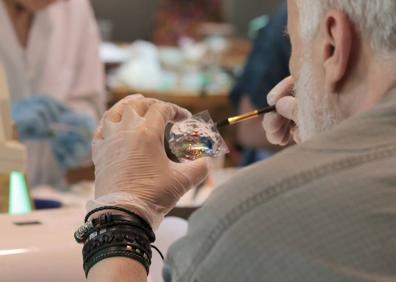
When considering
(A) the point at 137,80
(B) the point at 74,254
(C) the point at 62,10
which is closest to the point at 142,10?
(A) the point at 137,80

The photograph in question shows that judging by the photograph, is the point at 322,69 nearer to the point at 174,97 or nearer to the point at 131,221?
the point at 131,221

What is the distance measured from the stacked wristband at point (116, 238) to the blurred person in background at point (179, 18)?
4.58 meters

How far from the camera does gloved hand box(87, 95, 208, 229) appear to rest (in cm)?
85

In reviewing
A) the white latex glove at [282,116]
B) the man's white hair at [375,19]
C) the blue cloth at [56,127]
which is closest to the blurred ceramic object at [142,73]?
the blue cloth at [56,127]

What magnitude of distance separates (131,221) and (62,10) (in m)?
1.36

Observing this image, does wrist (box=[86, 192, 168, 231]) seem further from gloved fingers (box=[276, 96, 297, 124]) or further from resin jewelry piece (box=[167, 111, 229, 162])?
gloved fingers (box=[276, 96, 297, 124])

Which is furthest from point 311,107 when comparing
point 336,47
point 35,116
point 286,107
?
point 35,116

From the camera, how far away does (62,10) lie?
2088 mm

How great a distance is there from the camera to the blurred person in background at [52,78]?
69.5 inches

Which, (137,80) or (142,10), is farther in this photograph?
(142,10)

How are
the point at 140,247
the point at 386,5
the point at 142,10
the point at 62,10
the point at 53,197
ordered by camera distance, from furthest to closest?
1. the point at 142,10
2. the point at 62,10
3. the point at 53,197
4. the point at 140,247
5. the point at 386,5

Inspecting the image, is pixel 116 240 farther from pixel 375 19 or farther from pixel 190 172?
pixel 375 19

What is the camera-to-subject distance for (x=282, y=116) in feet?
3.23

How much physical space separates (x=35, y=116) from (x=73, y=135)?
4.0 inches
